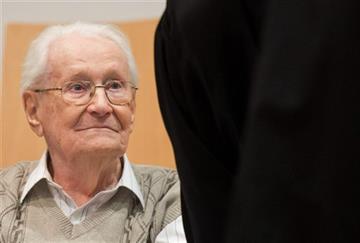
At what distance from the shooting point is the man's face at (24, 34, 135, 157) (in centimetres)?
190

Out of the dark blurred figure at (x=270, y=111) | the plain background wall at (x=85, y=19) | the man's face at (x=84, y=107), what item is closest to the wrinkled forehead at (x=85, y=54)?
the man's face at (x=84, y=107)

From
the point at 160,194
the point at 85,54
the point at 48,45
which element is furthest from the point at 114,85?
the point at 160,194

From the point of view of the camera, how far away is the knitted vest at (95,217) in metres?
1.76

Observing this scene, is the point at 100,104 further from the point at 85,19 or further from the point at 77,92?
the point at 85,19

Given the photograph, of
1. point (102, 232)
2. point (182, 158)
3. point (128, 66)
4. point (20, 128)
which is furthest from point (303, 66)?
point (20, 128)

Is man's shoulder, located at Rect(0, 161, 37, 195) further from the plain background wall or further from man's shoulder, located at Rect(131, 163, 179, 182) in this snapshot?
the plain background wall

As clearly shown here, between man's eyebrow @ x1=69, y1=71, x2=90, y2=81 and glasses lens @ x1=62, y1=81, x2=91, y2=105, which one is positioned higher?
man's eyebrow @ x1=69, y1=71, x2=90, y2=81

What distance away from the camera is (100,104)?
192cm

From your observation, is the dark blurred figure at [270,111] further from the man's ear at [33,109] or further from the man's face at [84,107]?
the man's ear at [33,109]

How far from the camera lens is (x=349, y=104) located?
17.2 inches

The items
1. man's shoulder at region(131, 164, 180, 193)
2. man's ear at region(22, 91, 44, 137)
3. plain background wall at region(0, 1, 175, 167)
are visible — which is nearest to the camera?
man's shoulder at region(131, 164, 180, 193)

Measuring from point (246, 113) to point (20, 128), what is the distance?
227cm

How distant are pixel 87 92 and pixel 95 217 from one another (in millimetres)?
395

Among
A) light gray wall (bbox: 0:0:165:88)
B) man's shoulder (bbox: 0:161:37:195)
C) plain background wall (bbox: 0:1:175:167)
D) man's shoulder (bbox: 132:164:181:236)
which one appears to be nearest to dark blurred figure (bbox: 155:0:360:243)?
man's shoulder (bbox: 132:164:181:236)
